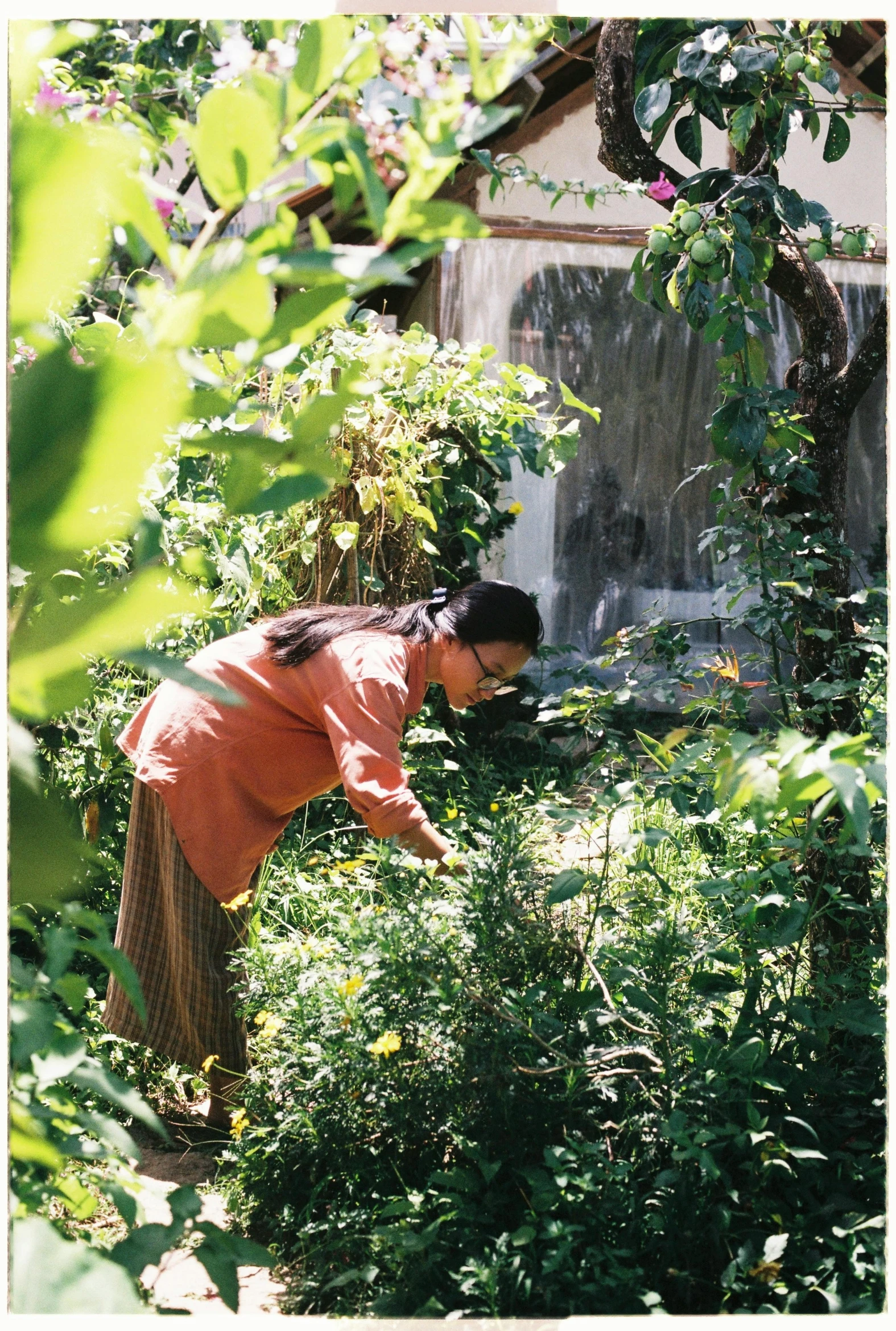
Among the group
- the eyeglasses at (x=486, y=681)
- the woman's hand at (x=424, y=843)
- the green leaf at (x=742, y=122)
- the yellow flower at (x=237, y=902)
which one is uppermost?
the green leaf at (x=742, y=122)

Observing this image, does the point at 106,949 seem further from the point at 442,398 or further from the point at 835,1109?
the point at 442,398

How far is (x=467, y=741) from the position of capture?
437 cm

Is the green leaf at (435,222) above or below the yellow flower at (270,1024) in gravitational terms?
above

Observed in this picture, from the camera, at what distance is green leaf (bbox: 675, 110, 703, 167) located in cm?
201

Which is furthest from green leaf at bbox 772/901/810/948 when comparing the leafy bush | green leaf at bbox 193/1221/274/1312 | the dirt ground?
green leaf at bbox 193/1221/274/1312

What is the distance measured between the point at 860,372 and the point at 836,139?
Answer: 402 mm

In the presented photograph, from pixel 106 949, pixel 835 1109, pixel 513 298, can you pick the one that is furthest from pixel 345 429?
pixel 106 949

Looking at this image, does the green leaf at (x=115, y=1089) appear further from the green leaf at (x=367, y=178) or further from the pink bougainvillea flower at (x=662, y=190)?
the pink bougainvillea flower at (x=662, y=190)

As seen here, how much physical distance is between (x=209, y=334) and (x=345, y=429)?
116 inches

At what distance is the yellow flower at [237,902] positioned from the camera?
218cm

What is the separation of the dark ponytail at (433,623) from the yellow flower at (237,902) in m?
0.46

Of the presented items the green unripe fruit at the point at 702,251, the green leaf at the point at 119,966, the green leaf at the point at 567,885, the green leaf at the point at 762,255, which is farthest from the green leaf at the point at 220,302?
the green leaf at the point at 762,255

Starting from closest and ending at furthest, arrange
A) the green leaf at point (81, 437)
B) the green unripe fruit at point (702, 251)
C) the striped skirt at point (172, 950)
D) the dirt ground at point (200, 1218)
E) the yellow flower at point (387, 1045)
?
1. the green leaf at point (81, 437)
2. the dirt ground at point (200, 1218)
3. the yellow flower at point (387, 1045)
4. the green unripe fruit at point (702, 251)
5. the striped skirt at point (172, 950)

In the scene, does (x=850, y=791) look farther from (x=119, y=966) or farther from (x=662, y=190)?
(x=662, y=190)
